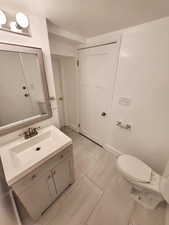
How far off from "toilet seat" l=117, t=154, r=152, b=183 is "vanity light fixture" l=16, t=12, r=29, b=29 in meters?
1.99

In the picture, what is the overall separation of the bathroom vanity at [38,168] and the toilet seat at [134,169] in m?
0.72

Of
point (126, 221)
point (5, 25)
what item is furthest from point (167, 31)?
point (126, 221)

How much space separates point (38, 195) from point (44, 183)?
0.13 metres

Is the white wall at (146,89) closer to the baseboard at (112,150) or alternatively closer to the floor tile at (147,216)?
the baseboard at (112,150)

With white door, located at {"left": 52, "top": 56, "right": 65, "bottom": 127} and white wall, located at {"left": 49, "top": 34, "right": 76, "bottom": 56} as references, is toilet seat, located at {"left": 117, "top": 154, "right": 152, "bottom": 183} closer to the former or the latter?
white door, located at {"left": 52, "top": 56, "right": 65, "bottom": 127}

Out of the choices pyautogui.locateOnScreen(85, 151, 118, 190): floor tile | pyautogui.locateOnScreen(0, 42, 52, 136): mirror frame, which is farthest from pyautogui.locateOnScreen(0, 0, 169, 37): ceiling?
pyautogui.locateOnScreen(85, 151, 118, 190): floor tile

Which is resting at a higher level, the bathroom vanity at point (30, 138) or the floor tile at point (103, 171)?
the bathroom vanity at point (30, 138)

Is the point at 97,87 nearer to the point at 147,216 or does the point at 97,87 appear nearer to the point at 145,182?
the point at 145,182

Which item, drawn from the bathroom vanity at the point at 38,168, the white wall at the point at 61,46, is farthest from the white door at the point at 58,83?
the bathroom vanity at the point at 38,168

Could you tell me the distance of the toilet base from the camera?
1169 mm

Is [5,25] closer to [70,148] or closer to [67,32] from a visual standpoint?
[67,32]

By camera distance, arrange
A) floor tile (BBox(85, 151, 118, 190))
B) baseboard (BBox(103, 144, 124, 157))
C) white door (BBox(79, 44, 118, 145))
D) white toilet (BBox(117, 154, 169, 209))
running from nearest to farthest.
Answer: white toilet (BBox(117, 154, 169, 209)) < floor tile (BBox(85, 151, 118, 190)) < white door (BBox(79, 44, 118, 145)) < baseboard (BBox(103, 144, 124, 157))

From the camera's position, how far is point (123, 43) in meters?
1.39

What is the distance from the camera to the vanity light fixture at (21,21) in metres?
0.95
